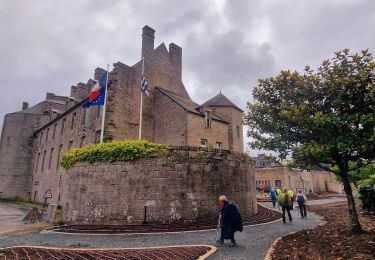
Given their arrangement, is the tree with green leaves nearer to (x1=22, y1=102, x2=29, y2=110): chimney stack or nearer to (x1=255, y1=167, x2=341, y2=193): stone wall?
(x1=255, y1=167, x2=341, y2=193): stone wall

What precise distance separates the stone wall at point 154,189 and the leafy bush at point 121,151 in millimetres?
312

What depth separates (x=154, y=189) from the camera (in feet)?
44.2

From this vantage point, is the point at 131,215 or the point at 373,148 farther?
the point at 131,215

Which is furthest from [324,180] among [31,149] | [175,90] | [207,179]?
A: [31,149]

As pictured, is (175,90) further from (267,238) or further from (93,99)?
(267,238)

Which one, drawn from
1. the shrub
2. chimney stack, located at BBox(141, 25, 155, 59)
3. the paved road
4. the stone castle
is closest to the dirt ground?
the shrub

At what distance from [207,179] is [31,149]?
38178 mm

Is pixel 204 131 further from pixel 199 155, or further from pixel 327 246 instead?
pixel 327 246

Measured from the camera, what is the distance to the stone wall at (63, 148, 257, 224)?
1328 centimetres

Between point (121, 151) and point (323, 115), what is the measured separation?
31.8 feet

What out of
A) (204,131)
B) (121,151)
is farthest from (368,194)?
(121,151)

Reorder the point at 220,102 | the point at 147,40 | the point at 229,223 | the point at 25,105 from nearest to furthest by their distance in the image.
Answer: the point at 229,223 < the point at 147,40 < the point at 220,102 < the point at 25,105

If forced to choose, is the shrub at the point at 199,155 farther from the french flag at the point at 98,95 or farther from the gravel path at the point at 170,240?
the french flag at the point at 98,95

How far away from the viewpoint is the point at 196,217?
1341 centimetres
